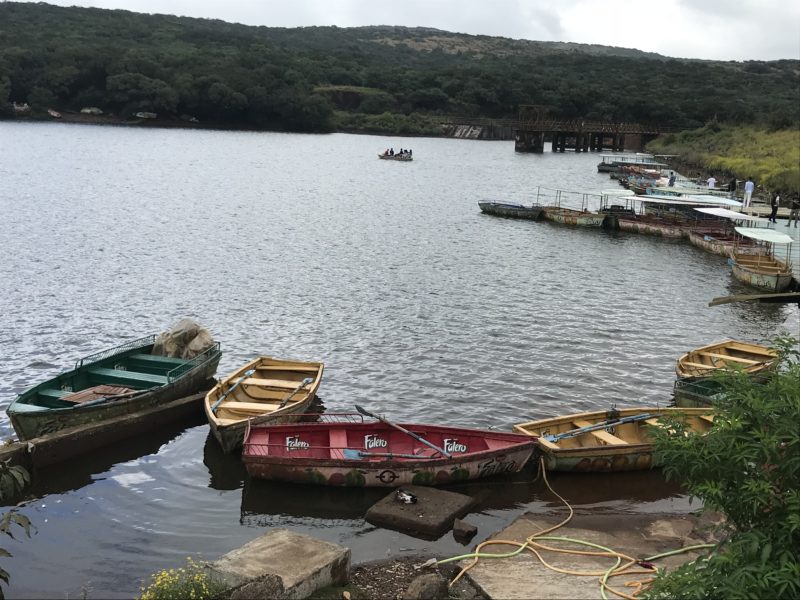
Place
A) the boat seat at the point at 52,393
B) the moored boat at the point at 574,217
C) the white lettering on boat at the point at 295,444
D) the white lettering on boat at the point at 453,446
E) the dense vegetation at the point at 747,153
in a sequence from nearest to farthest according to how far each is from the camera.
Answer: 1. the white lettering on boat at the point at 295,444
2. the white lettering on boat at the point at 453,446
3. the boat seat at the point at 52,393
4. the moored boat at the point at 574,217
5. the dense vegetation at the point at 747,153

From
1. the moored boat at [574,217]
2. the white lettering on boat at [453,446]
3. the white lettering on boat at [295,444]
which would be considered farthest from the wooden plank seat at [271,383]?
the moored boat at [574,217]

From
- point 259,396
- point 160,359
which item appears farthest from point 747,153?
point 160,359

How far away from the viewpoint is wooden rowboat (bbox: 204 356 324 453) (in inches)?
743

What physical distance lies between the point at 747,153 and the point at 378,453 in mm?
81677

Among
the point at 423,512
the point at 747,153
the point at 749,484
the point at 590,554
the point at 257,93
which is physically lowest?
the point at 423,512

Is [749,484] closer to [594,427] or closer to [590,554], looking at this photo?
[590,554]

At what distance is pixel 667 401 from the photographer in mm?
24031

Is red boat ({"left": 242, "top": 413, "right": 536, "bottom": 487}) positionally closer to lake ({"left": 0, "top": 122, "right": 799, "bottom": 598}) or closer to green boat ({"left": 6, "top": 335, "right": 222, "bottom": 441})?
lake ({"left": 0, "top": 122, "right": 799, "bottom": 598})

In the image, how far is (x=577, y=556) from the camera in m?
14.2

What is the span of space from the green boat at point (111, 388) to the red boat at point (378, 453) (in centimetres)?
374

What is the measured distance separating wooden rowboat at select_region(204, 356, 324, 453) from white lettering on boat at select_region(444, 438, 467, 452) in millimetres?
4003

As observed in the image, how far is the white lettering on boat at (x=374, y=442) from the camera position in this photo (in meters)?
18.7

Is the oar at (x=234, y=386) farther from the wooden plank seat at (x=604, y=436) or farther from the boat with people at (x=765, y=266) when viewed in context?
the boat with people at (x=765, y=266)

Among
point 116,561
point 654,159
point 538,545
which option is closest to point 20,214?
point 116,561
